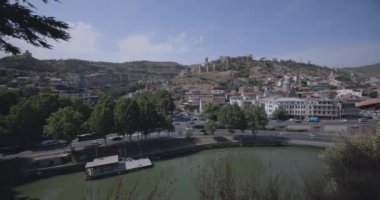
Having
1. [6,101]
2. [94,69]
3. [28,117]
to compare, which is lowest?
[28,117]

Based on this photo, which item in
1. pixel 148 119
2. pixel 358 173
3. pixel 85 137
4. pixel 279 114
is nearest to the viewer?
pixel 358 173

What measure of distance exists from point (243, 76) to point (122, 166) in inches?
2505

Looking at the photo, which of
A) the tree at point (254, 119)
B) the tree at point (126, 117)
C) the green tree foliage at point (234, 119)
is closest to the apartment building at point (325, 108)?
the tree at point (254, 119)

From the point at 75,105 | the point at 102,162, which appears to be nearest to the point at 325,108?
the point at 75,105

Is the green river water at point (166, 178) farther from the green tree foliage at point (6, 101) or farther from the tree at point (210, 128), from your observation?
the green tree foliage at point (6, 101)

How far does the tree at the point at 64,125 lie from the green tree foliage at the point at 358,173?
1548 cm

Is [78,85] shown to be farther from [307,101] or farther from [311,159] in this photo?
[311,159]

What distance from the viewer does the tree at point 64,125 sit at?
17.7m

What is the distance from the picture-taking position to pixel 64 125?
17.7 meters

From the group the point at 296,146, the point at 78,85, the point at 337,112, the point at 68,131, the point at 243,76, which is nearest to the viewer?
the point at 68,131

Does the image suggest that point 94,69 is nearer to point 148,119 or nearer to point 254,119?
point 254,119

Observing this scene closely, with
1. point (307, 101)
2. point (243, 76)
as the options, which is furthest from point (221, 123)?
point (243, 76)

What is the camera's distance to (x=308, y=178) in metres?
3.56

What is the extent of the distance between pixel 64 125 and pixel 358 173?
16294 mm
